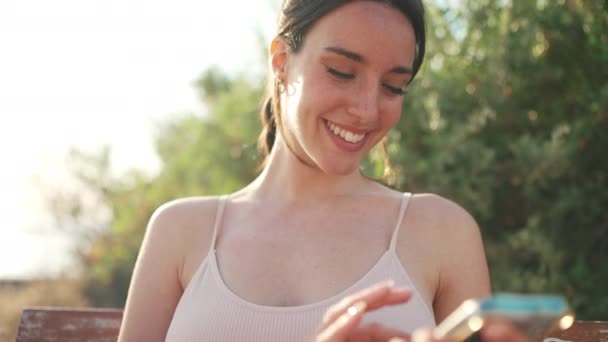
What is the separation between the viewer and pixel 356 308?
131cm

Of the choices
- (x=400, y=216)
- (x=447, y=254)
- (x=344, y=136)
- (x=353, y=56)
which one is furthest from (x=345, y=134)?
(x=447, y=254)

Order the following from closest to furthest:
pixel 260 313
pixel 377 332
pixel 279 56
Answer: pixel 377 332
pixel 260 313
pixel 279 56

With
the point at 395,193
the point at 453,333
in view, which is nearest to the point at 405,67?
the point at 395,193

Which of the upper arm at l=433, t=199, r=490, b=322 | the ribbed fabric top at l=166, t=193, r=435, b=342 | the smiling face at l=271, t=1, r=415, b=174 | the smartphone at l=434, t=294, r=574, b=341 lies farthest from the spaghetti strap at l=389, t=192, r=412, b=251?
the smartphone at l=434, t=294, r=574, b=341

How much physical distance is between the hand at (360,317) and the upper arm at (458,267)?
0.88 metres

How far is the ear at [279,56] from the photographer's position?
7.95 feet

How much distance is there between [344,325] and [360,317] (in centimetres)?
4

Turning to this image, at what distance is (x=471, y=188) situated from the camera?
371 cm

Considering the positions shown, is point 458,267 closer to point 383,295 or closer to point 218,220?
point 218,220

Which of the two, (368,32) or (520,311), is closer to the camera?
(520,311)

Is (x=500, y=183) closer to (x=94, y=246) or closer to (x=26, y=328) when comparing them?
(x=26, y=328)

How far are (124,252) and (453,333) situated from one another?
5.86 m

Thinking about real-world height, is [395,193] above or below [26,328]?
above

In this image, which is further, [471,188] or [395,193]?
[471,188]
